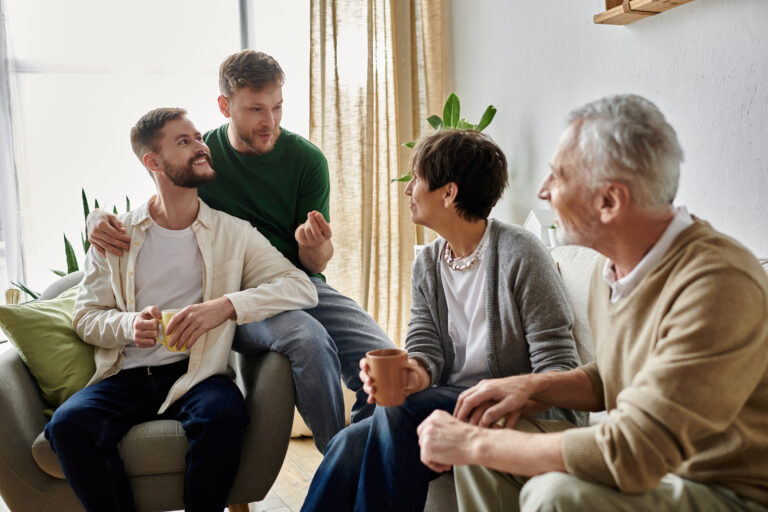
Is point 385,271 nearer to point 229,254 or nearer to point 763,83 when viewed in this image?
point 229,254

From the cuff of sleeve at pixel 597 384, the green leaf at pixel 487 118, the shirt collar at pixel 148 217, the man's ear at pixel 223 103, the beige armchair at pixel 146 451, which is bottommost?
the beige armchair at pixel 146 451

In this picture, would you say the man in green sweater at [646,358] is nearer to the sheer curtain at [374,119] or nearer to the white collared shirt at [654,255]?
the white collared shirt at [654,255]

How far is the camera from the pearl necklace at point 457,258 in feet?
5.69

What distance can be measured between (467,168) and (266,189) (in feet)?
3.10

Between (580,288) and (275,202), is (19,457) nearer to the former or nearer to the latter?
(275,202)

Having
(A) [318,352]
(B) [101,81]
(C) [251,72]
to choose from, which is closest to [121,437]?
(A) [318,352]

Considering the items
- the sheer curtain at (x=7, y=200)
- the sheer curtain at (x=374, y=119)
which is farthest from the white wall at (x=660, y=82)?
the sheer curtain at (x=7, y=200)

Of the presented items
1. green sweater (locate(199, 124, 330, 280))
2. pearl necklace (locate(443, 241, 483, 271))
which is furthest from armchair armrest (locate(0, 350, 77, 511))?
pearl necklace (locate(443, 241, 483, 271))

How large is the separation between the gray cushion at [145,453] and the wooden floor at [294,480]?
654mm

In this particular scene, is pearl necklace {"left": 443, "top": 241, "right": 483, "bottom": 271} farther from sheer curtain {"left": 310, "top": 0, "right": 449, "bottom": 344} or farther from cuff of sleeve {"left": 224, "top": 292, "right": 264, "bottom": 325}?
sheer curtain {"left": 310, "top": 0, "right": 449, "bottom": 344}

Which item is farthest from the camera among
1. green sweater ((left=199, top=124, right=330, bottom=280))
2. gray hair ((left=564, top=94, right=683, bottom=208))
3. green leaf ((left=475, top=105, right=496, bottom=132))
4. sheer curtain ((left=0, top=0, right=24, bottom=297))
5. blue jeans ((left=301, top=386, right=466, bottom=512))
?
sheer curtain ((left=0, top=0, right=24, bottom=297))

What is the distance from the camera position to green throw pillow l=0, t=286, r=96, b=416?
1.98 metres

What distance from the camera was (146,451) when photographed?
1832mm

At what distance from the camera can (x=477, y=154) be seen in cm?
172
